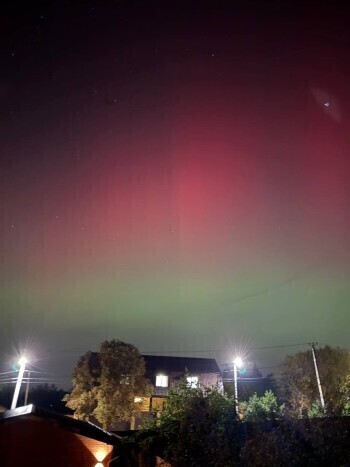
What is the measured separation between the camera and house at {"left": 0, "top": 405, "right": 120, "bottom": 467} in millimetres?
18047

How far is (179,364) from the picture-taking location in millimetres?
59781

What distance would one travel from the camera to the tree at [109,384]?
35406 millimetres

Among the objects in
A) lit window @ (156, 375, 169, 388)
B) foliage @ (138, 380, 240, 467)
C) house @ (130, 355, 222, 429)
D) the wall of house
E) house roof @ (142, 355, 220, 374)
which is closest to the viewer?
foliage @ (138, 380, 240, 467)

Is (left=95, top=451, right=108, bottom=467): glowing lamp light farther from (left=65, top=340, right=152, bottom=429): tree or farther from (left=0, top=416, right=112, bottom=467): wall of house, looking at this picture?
(left=65, top=340, right=152, bottom=429): tree

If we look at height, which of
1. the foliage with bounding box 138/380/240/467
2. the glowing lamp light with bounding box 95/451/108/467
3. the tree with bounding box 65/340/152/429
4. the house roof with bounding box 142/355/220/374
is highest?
the house roof with bounding box 142/355/220/374

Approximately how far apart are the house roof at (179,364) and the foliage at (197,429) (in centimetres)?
4021

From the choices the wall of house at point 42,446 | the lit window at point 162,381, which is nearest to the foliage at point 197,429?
the wall of house at point 42,446

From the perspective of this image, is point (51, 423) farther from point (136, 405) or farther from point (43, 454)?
point (136, 405)

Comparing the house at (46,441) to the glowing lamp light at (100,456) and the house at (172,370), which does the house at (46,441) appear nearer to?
the glowing lamp light at (100,456)

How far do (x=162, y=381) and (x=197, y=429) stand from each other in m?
42.5

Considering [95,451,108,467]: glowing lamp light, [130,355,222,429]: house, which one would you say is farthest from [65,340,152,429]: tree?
[95,451,108,467]: glowing lamp light

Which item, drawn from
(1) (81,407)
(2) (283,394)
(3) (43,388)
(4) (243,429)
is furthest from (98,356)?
(3) (43,388)

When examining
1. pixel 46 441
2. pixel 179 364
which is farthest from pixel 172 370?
pixel 46 441

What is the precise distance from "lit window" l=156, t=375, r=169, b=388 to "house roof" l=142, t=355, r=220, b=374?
0.93 m
